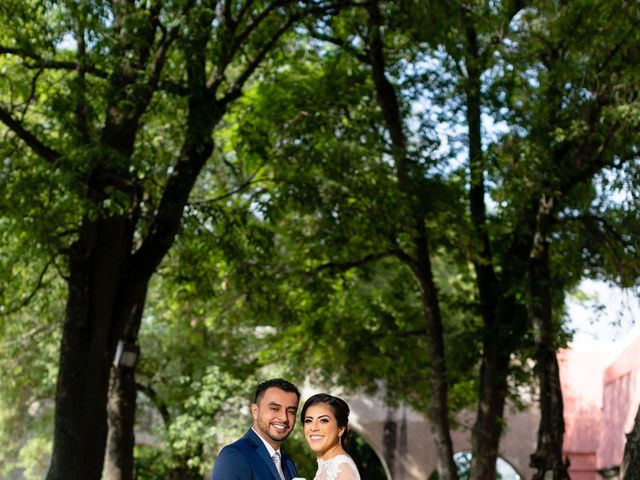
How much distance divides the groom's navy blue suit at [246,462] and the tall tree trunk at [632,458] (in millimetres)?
7853

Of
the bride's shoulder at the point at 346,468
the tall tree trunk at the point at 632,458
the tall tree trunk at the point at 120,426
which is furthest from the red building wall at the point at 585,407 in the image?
the bride's shoulder at the point at 346,468

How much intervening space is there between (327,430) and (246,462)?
40 centimetres

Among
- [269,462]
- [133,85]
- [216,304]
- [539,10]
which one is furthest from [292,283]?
[269,462]

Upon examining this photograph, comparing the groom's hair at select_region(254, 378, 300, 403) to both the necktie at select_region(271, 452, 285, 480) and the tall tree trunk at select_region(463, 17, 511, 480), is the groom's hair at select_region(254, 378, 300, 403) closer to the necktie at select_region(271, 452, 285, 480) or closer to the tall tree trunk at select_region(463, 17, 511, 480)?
the necktie at select_region(271, 452, 285, 480)

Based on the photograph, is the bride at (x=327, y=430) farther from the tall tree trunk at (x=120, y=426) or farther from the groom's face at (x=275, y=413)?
the tall tree trunk at (x=120, y=426)

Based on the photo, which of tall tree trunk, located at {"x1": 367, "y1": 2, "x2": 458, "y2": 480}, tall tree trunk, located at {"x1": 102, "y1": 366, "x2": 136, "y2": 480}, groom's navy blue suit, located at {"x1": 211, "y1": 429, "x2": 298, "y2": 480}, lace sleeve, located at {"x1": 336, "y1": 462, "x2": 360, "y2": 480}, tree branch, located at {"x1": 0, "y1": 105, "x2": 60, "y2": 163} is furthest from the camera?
tall tree trunk, located at {"x1": 367, "y1": 2, "x2": 458, "y2": 480}

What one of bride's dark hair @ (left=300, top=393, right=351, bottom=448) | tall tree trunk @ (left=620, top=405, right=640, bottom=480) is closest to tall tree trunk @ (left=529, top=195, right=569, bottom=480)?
tall tree trunk @ (left=620, top=405, right=640, bottom=480)

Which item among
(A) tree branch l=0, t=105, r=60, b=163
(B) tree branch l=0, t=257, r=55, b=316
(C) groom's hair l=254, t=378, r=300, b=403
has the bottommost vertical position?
(C) groom's hair l=254, t=378, r=300, b=403

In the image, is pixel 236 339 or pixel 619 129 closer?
pixel 619 129

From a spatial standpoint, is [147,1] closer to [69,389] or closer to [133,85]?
[133,85]

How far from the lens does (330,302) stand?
2498 centimetres

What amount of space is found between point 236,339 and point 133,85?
15703 mm

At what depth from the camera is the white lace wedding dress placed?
16.1 ft

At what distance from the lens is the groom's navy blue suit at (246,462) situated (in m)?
5.04
